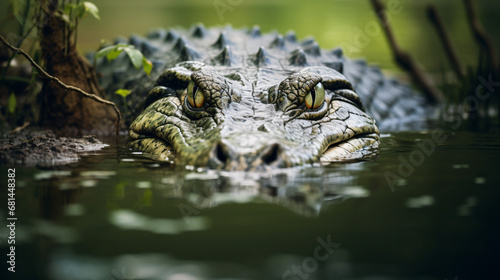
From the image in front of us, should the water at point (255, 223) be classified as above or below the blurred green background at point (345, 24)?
below

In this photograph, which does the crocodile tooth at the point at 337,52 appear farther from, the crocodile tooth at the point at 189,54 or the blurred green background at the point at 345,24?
the blurred green background at the point at 345,24

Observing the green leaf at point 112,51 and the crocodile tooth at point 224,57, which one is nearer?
the green leaf at point 112,51

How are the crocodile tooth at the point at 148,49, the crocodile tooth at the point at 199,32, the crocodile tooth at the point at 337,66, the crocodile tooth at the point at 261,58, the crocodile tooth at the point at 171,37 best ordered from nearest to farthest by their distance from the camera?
the crocodile tooth at the point at 261,58, the crocodile tooth at the point at 337,66, the crocodile tooth at the point at 148,49, the crocodile tooth at the point at 199,32, the crocodile tooth at the point at 171,37

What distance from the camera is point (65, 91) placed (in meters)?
5.41

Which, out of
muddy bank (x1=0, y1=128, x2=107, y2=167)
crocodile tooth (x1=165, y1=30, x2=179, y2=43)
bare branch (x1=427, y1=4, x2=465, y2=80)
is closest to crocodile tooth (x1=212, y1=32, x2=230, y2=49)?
crocodile tooth (x1=165, y1=30, x2=179, y2=43)

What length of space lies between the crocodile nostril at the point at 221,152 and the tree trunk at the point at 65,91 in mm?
2612

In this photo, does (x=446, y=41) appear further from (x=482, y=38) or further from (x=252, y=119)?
(x=252, y=119)

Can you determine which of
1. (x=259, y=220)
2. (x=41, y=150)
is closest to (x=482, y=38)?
(x=41, y=150)

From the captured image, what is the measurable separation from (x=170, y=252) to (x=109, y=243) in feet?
0.88

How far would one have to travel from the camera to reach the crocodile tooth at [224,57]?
5242mm

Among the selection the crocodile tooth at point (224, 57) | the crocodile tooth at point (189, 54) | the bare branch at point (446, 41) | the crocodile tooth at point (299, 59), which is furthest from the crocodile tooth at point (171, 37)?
the bare branch at point (446, 41)

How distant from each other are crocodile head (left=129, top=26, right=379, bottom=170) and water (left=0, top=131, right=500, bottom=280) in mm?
163

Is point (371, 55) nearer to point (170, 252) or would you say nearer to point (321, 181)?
point (321, 181)

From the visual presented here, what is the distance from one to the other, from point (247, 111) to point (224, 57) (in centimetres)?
139
